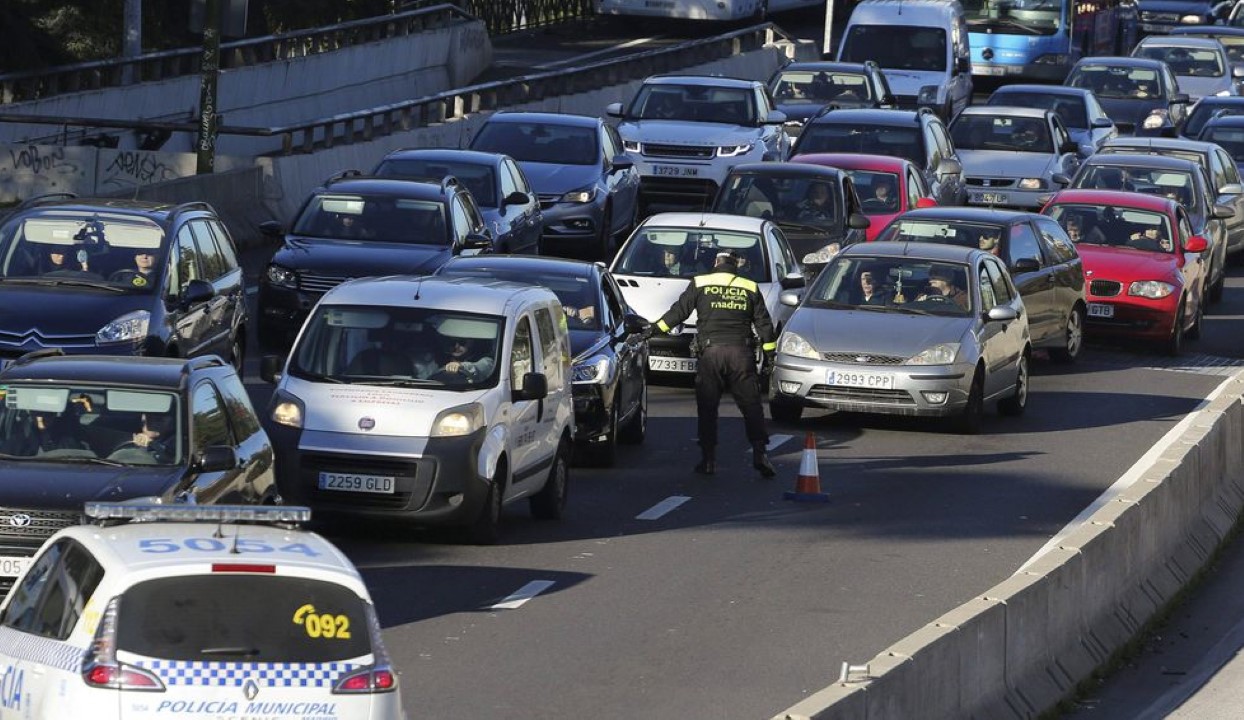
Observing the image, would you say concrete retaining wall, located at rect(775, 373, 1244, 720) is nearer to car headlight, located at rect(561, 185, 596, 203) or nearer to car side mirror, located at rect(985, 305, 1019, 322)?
car side mirror, located at rect(985, 305, 1019, 322)

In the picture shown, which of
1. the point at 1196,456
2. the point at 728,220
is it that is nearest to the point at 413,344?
the point at 1196,456

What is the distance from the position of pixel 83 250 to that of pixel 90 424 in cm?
626

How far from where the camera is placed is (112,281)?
62.6 ft

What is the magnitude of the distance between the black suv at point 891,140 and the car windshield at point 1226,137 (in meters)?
8.73

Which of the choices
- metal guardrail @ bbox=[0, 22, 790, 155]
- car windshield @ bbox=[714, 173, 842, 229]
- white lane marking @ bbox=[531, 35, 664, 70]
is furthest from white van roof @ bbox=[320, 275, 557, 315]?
white lane marking @ bbox=[531, 35, 664, 70]

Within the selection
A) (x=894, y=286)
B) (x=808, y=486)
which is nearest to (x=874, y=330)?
(x=894, y=286)

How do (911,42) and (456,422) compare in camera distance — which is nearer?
(456,422)

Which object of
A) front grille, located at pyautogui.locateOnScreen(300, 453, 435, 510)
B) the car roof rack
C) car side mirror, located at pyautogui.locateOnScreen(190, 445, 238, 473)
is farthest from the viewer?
front grille, located at pyautogui.locateOnScreen(300, 453, 435, 510)

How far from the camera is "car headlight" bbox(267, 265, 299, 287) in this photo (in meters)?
23.8

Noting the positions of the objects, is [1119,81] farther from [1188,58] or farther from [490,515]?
[490,515]

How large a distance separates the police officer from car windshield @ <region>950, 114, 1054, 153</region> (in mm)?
19462

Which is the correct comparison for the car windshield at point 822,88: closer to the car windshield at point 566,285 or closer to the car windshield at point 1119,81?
the car windshield at point 1119,81

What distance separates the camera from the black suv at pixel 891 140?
34.0 meters

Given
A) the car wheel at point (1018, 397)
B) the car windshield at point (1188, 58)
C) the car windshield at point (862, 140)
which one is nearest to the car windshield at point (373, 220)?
the car wheel at point (1018, 397)
